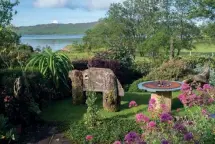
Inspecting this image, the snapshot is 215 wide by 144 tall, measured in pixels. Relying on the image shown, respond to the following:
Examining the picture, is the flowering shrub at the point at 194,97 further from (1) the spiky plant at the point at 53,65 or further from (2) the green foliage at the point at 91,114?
(1) the spiky plant at the point at 53,65

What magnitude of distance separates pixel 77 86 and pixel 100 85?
72cm

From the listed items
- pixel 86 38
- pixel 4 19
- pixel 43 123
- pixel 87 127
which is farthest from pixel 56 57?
pixel 86 38

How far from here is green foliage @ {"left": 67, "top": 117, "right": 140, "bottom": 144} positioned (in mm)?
6102

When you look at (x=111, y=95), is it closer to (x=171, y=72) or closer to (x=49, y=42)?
(x=171, y=72)

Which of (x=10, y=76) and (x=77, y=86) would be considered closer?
(x=10, y=76)

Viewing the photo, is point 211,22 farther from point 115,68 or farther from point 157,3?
point 115,68

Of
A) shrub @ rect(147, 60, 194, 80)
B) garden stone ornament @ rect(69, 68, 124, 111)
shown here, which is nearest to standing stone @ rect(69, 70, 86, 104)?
garden stone ornament @ rect(69, 68, 124, 111)

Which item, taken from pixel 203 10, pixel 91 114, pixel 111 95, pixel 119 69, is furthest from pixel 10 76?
pixel 203 10

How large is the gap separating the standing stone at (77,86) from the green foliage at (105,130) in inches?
57.7

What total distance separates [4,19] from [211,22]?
19.0 meters

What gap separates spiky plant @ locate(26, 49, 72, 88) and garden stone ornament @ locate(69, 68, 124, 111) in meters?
1.07

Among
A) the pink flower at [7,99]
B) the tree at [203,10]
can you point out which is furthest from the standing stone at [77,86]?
the tree at [203,10]

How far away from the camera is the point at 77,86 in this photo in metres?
8.16

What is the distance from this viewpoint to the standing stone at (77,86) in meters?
8.10
